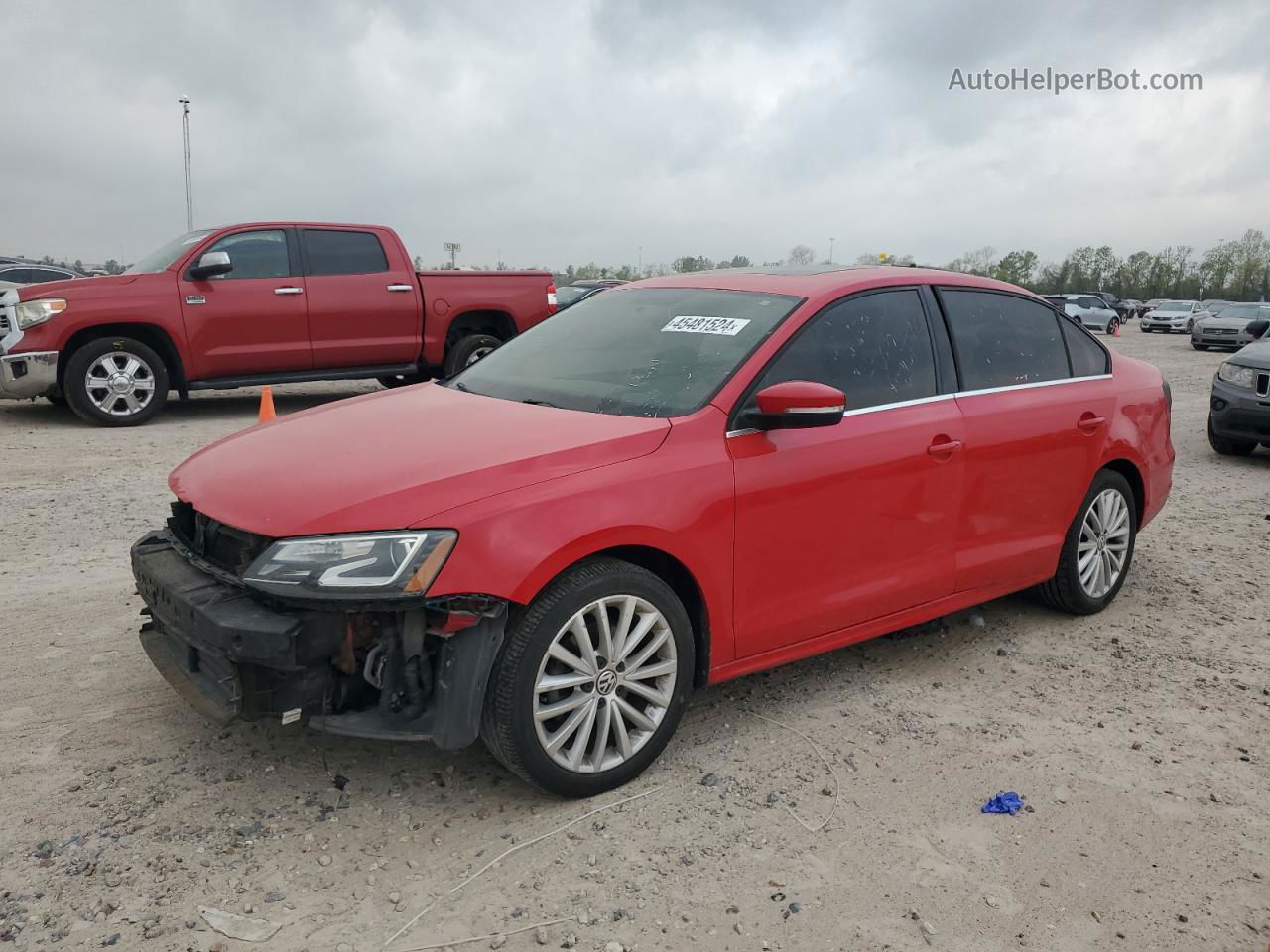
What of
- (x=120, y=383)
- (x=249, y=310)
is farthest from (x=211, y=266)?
(x=120, y=383)

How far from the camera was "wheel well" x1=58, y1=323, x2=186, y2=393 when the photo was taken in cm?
958

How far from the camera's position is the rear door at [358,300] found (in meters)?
10.6

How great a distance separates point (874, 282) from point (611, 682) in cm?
200

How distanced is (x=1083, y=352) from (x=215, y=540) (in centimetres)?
400

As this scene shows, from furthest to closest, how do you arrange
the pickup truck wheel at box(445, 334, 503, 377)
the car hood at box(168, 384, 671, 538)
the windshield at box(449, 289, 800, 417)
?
the pickup truck wheel at box(445, 334, 503, 377), the windshield at box(449, 289, 800, 417), the car hood at box(168, 384, 671, 538)

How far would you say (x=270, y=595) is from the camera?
285 centimetres

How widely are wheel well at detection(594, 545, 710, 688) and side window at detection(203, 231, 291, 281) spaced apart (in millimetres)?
8103

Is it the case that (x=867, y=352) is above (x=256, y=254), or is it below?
below

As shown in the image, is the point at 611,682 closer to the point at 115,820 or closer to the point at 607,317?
the point at 115,820

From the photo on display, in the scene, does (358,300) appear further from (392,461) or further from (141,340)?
(392,461)

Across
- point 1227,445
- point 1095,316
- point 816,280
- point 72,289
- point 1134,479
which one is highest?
point 72,289

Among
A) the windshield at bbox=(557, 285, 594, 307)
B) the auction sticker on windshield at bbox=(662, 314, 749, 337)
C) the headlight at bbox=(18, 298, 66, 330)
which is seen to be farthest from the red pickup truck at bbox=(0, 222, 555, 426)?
the windshield at bbox=(557, 285, 594, 307)

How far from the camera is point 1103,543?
5.04m

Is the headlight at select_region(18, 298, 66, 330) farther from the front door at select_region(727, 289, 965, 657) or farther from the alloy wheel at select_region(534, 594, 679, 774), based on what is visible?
the alloy wheel at select_region(534, 594, 679, 774)
